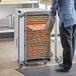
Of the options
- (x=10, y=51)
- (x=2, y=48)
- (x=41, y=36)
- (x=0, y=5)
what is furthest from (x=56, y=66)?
(x=0, y=5)

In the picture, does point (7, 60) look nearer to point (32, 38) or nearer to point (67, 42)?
point (32, 38)

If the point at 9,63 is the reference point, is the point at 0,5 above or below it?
Result: above

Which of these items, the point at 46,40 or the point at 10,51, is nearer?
the point at 46,40

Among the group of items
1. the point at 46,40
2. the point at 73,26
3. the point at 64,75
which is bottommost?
the point at 64,75

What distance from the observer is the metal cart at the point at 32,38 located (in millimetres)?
3422

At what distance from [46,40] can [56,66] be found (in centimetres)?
39

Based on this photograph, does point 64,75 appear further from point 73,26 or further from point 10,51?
point 10,51

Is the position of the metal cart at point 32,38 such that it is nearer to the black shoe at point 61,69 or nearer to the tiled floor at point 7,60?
the tiled floor at point 7,60

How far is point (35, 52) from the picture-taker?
3551 mm

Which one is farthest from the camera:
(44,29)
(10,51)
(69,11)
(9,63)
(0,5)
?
(0,5)

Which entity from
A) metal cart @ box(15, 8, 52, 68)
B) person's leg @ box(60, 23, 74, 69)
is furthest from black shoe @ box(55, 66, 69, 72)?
metal cart @ box(15, 8, 52, 68)

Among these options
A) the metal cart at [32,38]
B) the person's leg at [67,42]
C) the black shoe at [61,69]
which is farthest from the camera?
the metal cart at [32,38]

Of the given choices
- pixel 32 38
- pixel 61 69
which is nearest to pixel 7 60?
pixel 32 38

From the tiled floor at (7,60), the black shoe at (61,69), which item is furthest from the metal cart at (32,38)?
the black shoe at (61,69)
